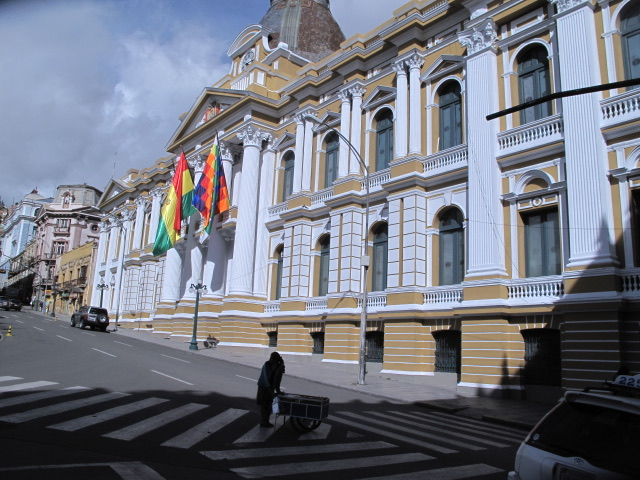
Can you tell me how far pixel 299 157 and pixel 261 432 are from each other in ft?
76.8

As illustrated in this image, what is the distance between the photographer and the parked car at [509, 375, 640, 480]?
4.05m

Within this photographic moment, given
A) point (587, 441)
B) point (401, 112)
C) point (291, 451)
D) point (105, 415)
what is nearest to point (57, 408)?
point (105, 415)

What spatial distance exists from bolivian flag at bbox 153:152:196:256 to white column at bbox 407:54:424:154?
Result: 18.7m

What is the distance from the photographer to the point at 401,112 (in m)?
25.2

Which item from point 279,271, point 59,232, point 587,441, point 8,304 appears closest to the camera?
point 587,441

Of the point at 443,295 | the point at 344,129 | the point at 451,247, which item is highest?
the point at 344,129

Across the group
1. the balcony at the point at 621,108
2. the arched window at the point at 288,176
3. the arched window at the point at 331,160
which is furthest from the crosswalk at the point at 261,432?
the arched window at the point at 288,176

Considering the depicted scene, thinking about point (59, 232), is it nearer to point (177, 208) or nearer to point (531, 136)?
point (177, 208)

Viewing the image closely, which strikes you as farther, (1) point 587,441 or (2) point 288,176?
(2) point 288,176

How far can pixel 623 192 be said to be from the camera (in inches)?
666

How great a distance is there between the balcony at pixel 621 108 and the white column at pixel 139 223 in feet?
143

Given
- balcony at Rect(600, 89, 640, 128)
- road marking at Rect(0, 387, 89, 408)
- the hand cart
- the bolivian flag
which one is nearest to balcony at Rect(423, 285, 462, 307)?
balcony at Rect(600, 89, 640, 128)

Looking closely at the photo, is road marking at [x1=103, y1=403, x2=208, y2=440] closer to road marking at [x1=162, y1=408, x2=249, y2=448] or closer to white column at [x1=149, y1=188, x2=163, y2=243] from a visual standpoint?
road marking at [x1=162, y1=408, x2=249, y2=448]

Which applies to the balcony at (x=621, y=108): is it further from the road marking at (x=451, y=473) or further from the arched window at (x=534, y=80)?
the road marking at (x=451, y=473)
